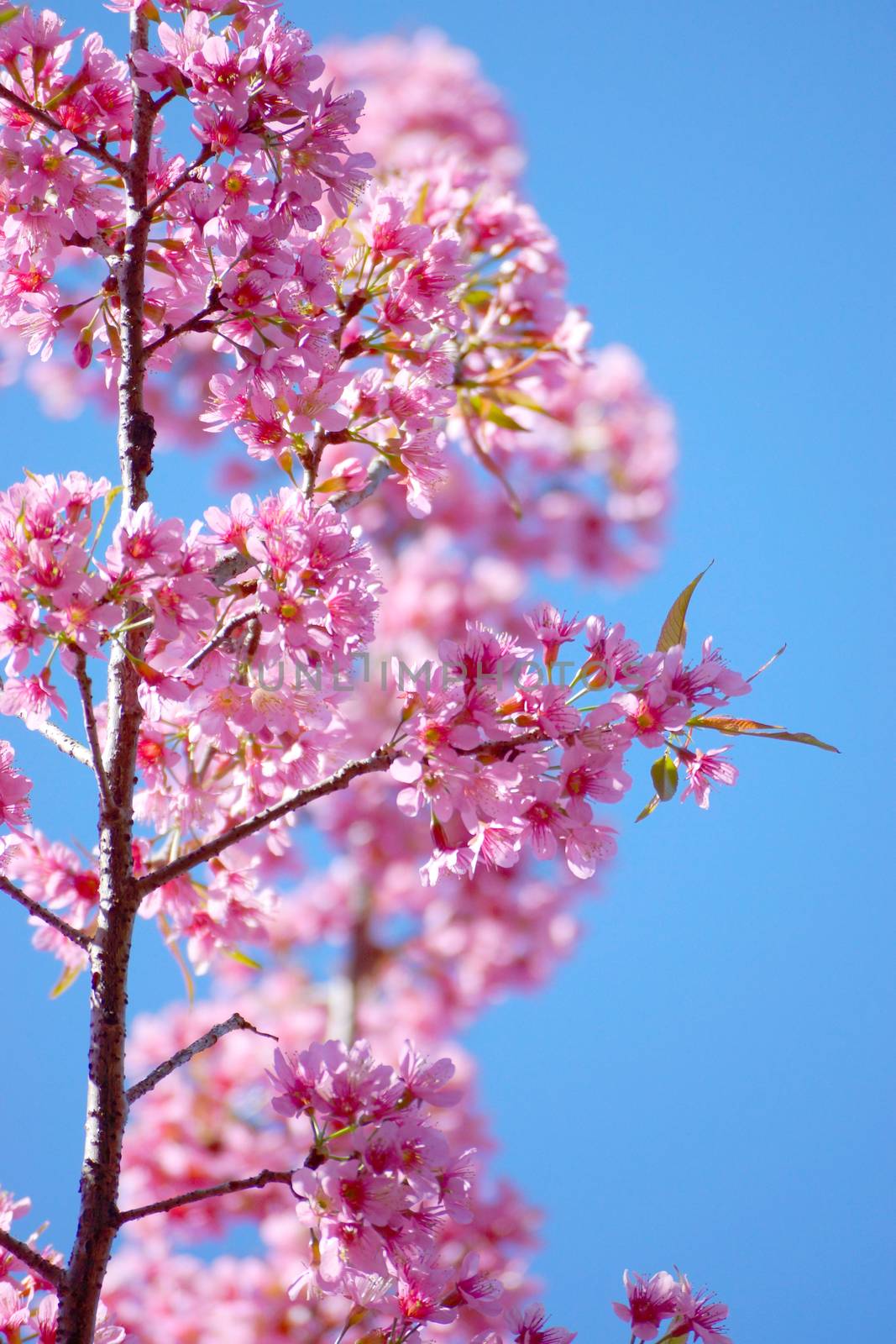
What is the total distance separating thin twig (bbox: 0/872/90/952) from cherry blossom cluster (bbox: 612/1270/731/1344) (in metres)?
0.64

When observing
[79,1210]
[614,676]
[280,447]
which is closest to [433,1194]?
[79,1210]

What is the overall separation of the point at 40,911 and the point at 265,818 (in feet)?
0.72

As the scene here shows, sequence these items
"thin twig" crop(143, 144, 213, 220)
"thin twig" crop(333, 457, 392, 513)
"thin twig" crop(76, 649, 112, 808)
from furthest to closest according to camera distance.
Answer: "thin twig" crop(333, 457, 392, 513) < "thin twig" crop(143, 144, 213, 220) < "thin twig" crop(76, 649, 112, 808)

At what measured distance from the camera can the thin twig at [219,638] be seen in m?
1.04

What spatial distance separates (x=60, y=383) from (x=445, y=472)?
411cm

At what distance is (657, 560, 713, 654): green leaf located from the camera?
3.59ft

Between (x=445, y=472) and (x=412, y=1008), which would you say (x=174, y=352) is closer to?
(x=445, y=472)

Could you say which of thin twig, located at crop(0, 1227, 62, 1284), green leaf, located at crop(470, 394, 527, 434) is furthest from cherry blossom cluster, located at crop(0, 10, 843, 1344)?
green leaf, located at crop(470, 394, 527, 434)

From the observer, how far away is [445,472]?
49.6 inches

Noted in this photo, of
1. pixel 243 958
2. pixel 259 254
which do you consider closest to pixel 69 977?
pixel 243 958

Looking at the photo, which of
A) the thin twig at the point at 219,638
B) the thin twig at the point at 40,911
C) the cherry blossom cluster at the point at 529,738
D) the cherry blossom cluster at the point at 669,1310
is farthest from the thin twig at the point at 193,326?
the cherry blossom cluster at the point at 669,1310

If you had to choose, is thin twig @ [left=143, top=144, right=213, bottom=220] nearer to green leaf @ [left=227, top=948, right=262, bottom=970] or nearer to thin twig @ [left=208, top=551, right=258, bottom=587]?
thin twig @ [left=208, top=551, right=258, bottom=587]

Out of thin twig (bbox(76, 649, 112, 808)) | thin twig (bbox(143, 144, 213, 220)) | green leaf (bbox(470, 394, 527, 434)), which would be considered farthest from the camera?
green leaf (bbox(470, 394, 527, 434))

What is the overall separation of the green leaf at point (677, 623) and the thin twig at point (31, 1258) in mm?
760
